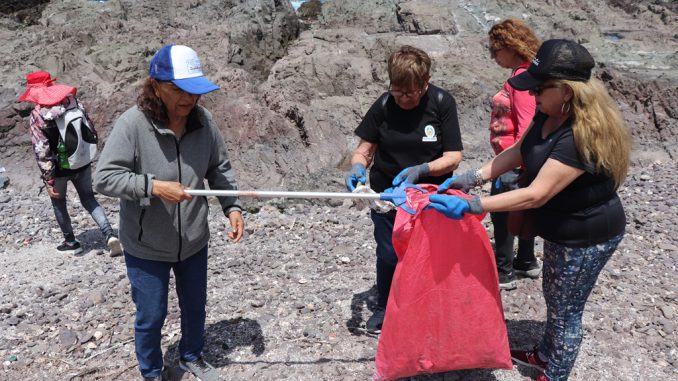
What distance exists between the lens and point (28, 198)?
22.2ft

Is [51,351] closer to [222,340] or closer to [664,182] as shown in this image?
[222,340]

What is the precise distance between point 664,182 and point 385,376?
498 centimetres

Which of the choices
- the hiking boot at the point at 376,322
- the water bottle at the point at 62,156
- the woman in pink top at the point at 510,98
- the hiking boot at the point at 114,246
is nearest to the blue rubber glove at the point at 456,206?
the woman in pink top at the point at 510,98

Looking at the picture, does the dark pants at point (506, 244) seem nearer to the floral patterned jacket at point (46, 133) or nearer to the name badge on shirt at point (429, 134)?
the name badge on shirt at point (429, 134)

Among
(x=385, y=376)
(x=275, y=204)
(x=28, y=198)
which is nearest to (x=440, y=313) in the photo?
(x=385, y=376)

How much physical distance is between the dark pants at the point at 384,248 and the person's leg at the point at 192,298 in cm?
102

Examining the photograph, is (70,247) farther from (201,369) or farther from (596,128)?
(596,128)

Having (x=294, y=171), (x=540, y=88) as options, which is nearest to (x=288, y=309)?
(x=540, y=88)

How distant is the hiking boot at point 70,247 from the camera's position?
534 cm

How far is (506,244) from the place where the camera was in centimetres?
406

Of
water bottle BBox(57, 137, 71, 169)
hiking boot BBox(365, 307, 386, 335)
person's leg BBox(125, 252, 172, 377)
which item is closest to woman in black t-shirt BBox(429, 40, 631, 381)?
hiking boot BBox(365, 307, 386, 335)

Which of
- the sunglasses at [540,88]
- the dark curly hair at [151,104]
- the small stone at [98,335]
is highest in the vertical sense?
the sunglasses at [540,88]

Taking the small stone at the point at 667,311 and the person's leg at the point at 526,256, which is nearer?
the small stone at the point at 667,311

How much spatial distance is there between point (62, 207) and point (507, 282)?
159 inches
